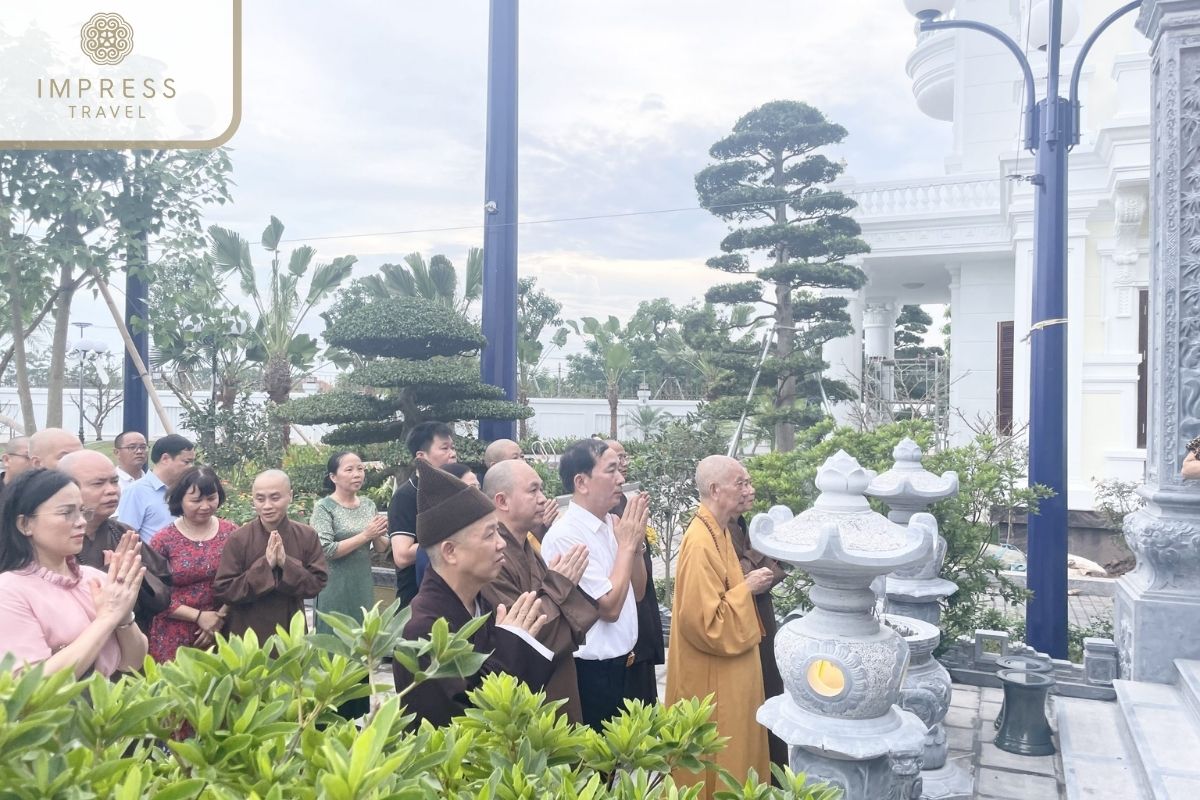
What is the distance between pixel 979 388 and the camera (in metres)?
13.9

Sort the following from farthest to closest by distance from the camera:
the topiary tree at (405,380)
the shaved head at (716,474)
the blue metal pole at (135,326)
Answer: the topiary tree at (405,380) < the blue metal pole at (135,326) < the shaved head at (716,474)

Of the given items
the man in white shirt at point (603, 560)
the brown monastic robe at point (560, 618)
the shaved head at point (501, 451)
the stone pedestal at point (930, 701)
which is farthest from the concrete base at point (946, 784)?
the shaved head at point (501, 451)

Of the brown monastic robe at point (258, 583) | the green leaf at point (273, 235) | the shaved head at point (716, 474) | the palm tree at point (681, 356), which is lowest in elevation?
the brown monastic robe at point (258, 583)

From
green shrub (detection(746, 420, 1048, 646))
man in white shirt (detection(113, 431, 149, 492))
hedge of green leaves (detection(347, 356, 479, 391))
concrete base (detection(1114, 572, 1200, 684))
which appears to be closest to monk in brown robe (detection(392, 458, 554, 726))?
green shrub (detection(746, 420, 1048, 646))

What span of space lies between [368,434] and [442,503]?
6058mm

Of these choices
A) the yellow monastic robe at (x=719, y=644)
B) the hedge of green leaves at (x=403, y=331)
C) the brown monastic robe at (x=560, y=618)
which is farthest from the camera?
the hedge of green leaves at (x=403, y=331)

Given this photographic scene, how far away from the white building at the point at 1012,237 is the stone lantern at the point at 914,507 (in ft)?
11.0

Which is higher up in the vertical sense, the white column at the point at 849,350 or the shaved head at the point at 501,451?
the white column at the point at 849,350

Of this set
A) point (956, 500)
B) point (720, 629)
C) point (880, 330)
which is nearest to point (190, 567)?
point (720, 629)

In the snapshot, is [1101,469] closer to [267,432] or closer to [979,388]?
[979,388]

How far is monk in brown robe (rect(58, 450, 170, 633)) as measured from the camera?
3330 mm

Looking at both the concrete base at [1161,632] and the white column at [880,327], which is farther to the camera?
the white column at [880,327]

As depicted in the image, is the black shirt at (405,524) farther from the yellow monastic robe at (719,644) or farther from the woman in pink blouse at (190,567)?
the yellow monastic robe at (719,644)

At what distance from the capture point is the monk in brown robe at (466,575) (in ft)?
8.04
